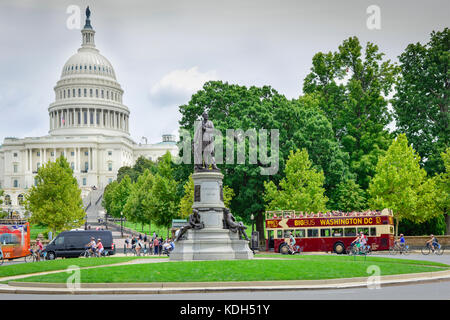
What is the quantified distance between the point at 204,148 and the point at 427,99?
3519cm

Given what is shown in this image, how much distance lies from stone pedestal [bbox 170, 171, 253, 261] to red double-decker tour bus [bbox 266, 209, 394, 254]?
14751mm

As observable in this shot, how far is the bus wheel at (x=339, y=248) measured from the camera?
48.1 m

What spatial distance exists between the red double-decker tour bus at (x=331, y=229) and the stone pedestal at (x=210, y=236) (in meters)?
14.8

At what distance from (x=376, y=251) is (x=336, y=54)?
2803 centimetres

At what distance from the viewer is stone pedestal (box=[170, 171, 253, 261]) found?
1265 inches

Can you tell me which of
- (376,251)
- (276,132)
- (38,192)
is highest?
(276,132)

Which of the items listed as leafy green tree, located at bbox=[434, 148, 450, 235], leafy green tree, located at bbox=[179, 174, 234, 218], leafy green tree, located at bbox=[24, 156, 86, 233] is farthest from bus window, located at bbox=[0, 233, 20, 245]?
leafy green tree, located at bbox=[434, 148, 450, 235]

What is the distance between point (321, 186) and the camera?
194 feet

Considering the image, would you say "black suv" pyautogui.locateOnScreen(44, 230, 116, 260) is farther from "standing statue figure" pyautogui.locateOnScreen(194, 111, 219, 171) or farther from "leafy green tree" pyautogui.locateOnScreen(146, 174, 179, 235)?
"leafy green tree" pyautogui.locateOnScreen(146, 174, 179, 235)

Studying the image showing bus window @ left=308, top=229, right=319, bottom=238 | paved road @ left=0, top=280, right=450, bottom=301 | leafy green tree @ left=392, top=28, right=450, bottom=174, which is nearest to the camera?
paved road @ left=0, top=280, right=450, bottom=301

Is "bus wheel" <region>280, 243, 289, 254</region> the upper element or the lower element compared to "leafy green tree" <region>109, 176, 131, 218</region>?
lower

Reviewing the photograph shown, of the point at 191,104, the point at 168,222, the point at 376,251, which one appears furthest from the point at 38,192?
the point at 376,251

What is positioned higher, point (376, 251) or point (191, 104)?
point (191, 104)
